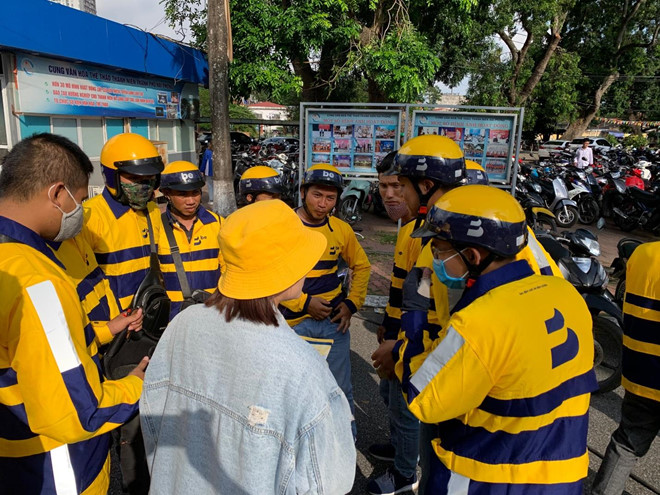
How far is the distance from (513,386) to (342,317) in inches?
67.3

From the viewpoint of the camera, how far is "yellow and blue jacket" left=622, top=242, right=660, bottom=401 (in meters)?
2.40

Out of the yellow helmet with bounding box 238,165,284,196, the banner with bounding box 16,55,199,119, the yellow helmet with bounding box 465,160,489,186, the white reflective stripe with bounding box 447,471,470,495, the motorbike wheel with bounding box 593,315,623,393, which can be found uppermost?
the banner with bounding box 16,55,199,119

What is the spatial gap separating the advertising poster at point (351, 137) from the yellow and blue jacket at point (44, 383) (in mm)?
6300

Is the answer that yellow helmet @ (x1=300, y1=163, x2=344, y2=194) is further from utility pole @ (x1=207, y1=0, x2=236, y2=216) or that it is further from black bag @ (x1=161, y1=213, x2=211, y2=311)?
utility pole @ (x1=207, y1=0, x2=236, y2=216)

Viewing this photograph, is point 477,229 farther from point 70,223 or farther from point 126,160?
point 126,160

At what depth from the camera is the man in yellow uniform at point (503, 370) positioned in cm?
151

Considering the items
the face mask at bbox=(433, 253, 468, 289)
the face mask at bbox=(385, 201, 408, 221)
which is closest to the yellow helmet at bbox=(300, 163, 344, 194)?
the face mask at bbox=(385, 201, 408, 221)

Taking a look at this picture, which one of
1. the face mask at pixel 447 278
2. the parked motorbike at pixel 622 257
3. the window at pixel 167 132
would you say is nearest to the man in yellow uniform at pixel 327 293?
the face mask at pixel 447 278

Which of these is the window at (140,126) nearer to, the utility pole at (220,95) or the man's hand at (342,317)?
the utility pole at (220,95)

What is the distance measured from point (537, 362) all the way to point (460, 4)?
11.6 meters

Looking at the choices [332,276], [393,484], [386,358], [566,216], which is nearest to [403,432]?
[393,484]

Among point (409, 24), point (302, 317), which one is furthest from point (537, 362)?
point (409, 24)

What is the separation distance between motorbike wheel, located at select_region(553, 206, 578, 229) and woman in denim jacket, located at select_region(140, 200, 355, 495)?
1051cm

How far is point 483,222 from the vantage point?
1.65m
